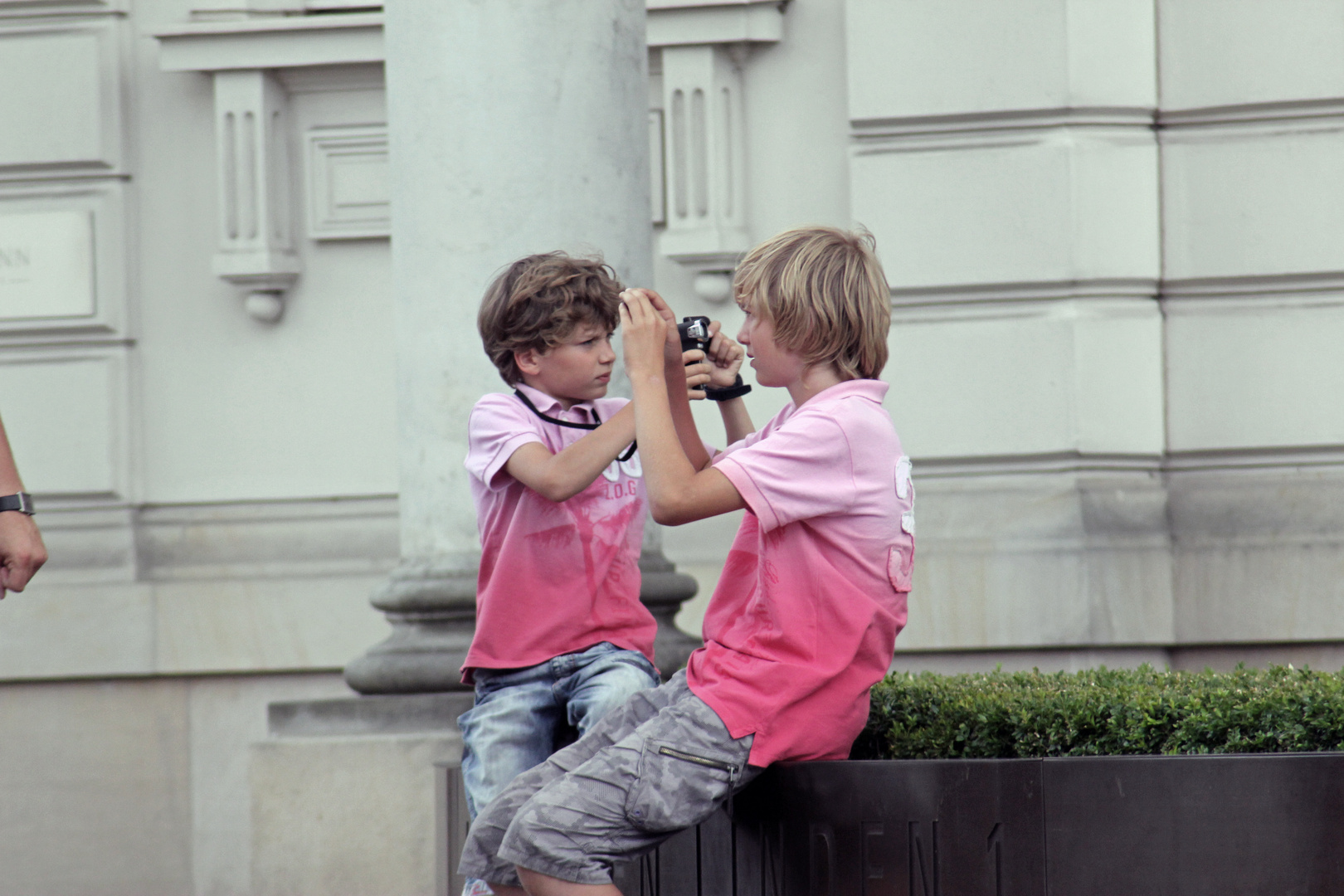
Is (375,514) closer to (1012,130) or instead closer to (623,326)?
(1012,130)

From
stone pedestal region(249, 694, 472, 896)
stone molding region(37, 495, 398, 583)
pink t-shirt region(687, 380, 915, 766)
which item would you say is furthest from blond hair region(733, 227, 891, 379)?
stone molding region(37, 495, 398, 583)

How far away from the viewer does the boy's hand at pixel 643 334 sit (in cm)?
295

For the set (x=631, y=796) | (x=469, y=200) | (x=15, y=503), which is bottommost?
(x=631, y=796)

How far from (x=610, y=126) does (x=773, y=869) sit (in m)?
2.41

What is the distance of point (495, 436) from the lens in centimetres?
339

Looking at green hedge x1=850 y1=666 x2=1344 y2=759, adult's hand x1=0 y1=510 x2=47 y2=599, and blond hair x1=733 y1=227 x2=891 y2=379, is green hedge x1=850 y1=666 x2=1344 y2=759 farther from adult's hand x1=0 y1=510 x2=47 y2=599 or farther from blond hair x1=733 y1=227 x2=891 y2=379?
adult's hand x1=0 y1=510 x2=47 y2=599

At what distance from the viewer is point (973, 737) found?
303cm

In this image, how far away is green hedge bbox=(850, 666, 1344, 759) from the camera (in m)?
2.87

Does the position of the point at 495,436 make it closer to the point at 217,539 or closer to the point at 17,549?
the point at 17,549

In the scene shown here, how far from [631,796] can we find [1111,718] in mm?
869

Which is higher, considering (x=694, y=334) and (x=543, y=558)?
(x=694, y=334)

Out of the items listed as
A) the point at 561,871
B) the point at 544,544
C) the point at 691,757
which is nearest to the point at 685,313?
the point at 544,544

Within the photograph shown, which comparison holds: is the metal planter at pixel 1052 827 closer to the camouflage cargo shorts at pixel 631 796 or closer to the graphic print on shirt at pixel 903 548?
the camouflage cargo shorts at pixel 631 796

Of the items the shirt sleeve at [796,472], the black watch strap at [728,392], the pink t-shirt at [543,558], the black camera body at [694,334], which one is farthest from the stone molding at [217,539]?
the shirt sleeve at [796,472]
